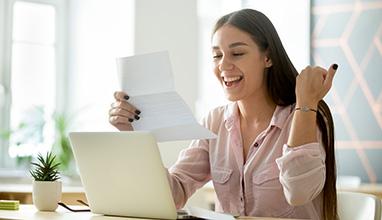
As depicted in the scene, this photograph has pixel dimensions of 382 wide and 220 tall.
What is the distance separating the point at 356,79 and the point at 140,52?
139cm

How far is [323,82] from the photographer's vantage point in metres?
1.88

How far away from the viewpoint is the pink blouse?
2070 millimetres

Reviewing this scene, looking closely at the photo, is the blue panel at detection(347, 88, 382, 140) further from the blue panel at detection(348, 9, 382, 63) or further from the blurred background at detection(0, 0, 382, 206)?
the blue panel at detection(348, 9, 382, 63)

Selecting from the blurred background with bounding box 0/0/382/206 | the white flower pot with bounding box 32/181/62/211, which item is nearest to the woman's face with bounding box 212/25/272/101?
the white flower pot with bounding box 32/181/62/211

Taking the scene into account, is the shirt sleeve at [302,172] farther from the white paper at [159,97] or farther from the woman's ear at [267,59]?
the woman's ear at [267,59]

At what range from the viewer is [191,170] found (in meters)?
2.28

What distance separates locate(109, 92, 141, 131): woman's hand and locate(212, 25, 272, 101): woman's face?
317 mm

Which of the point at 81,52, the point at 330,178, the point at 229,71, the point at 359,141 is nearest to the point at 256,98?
the point at 229,71

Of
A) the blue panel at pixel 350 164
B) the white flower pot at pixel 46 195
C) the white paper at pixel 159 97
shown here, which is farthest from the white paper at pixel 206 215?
the blue panel at pixel 350 164

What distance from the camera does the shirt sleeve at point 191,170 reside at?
7.36ft

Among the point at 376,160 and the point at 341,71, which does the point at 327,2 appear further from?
the point at 376,160

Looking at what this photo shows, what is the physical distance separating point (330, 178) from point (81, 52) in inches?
138

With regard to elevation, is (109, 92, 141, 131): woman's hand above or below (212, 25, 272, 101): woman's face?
below

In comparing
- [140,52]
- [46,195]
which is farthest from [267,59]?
[140,52]
